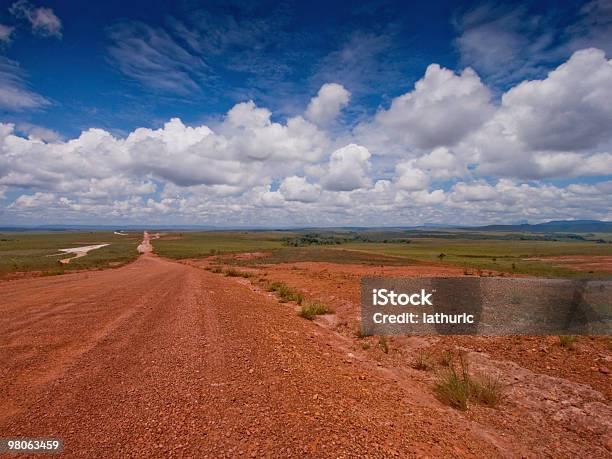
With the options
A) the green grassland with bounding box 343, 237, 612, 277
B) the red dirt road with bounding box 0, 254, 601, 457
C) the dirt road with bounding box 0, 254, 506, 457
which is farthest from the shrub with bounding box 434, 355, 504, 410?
the green grassland with bounding box 343, 237, 612, 277

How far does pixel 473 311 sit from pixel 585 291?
356 centimetres

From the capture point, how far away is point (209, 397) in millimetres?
5715

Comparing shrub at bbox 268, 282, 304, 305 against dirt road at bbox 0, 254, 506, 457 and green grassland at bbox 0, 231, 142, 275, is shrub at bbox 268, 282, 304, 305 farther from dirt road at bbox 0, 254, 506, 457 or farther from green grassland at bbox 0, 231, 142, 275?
green grassland at bbox 0, 231, 142, 275

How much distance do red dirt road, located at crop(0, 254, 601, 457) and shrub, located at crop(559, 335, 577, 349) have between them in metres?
5.41

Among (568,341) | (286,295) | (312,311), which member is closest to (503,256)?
(286,295)

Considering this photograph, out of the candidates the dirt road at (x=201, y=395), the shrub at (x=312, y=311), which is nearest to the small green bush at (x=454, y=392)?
the dirt road at (x=201, y=395)

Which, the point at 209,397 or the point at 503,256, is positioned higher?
the point at 209,397

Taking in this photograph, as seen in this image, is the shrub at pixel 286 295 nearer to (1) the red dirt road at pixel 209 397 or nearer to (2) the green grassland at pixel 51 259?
(1) the red dirt road at pixel 209 397

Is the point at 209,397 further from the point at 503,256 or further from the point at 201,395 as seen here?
the point at 503,256

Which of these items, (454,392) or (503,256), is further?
(503,256)

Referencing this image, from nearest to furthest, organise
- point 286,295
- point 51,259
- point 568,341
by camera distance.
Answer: point 568,341 → point 286,295 → point 51,259

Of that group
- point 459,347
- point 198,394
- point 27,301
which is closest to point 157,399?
point 198,394

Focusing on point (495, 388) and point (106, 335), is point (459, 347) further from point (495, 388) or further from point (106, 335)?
point (106, 335)

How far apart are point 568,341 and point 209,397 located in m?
10.2
